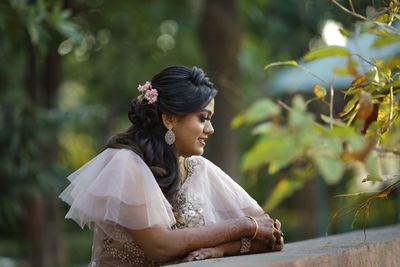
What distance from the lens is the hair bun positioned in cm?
422

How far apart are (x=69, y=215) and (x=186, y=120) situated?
73cm

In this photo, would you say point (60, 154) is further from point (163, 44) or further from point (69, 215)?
point (69, 215)

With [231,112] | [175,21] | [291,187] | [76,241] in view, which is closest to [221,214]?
[291,187]

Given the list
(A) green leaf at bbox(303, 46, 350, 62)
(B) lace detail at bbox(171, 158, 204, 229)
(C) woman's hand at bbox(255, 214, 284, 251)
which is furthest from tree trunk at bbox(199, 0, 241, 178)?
(A) green leaf at bbox(303, 46, 350, 62)

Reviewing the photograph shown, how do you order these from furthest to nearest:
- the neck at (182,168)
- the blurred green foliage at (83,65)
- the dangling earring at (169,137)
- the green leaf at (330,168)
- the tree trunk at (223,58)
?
the tree trunk at (223,58), the blurred green foliage at (83,65), the neck at (182,168), the dangling earring at (169,137), the green leaf at (330,168)

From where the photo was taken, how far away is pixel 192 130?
4273 mm

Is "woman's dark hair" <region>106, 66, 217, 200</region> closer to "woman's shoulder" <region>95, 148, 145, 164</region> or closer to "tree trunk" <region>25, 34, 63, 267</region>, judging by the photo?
"woman's shoulder" <region>95, 148, 145, 164</region>

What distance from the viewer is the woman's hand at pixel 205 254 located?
3.80 meters

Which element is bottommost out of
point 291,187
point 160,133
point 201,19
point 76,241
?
point 76,241

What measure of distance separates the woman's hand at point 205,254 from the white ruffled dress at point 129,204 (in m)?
0.17

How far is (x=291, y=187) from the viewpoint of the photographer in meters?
2.89

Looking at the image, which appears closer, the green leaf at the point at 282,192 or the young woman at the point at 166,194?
the green leaf at the point at 282,192

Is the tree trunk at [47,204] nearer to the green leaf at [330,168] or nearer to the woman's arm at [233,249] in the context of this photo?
the woman's arm at [233,249]

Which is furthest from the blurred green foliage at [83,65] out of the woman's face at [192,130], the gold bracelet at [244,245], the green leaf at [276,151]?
the gold bracelet at [244,245]
